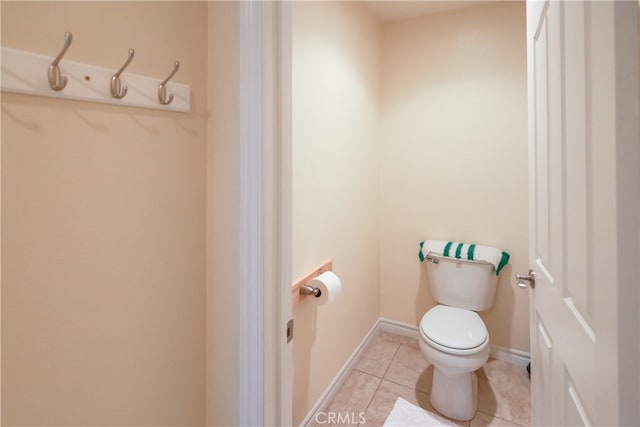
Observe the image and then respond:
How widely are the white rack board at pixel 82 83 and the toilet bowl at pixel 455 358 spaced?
1.56 metres

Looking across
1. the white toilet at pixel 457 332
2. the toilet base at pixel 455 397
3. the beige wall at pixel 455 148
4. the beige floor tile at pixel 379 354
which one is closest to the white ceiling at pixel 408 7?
the beige wall at pixel 455 148

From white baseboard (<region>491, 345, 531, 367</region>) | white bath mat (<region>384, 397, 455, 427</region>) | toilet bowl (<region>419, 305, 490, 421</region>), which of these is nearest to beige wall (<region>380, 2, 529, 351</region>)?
white baseboard (<region>491, 345, 531, 367</region>)

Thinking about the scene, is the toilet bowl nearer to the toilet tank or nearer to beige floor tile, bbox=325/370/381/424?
the toilet tank

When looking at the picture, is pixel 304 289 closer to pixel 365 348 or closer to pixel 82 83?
pixel 82 83

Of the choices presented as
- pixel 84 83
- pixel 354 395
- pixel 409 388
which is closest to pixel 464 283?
pixel 409 388

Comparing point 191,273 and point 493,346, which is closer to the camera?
point 191,273

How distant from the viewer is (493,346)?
6.72 ft

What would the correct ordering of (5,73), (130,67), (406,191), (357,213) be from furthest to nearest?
(406,191) → (357,213) → (130,67) → (5,73)

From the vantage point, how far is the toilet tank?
1.85m

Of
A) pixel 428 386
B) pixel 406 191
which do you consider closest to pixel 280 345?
pixel 428 386

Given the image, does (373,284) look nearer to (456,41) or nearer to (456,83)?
(456,83)

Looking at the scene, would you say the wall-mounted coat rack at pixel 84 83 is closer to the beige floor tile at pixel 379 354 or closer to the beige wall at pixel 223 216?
the beige wall at pixel 223 216

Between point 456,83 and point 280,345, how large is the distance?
2.09 m

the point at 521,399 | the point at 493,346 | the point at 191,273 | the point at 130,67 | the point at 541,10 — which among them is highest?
the point at 541,10
